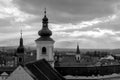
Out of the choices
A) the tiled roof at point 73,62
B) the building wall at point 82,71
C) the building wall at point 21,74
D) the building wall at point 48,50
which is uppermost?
the building wall at point 48,50

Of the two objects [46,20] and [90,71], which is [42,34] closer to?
[46,20]

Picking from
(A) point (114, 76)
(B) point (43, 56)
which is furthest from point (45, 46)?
(A) point (114, 76)

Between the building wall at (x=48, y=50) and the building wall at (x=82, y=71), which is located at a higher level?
the building wall at (x=48, y=50)

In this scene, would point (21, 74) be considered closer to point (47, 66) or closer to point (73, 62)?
point (47, 66)

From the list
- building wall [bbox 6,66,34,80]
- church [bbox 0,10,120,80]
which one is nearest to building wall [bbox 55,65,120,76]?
church [bbox 0,10,120,80]

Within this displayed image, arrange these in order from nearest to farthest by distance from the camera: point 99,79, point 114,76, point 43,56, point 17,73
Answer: point 17,73 < point 43,56 < point 99,79 < point 114,76

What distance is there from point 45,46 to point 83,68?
38.8ft

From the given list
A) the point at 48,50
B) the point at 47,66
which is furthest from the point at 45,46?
the point at 47,66

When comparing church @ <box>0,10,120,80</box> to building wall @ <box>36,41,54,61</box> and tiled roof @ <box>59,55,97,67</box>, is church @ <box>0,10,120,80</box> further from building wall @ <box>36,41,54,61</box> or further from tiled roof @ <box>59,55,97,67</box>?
tiled roof @ <box>59,55,97,67</box>

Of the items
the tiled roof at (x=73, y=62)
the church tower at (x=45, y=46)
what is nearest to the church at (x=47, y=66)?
the church tower at (x=45, y=46)

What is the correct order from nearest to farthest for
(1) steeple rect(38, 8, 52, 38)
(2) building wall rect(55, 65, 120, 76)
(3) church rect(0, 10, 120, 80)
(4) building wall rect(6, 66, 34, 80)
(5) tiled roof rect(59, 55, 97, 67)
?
1. (4) building wall rect(6, 66, 34, 80)
2. (3) church rect(0, 10, 120, 80)
3. (1) steeple rect(38, 8, 52, 38)
4. (2) building wall rect(55, 65, 120, 76)
5. (5) tiled roof rect(59, 55, 97, 67)

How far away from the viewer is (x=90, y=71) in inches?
1924

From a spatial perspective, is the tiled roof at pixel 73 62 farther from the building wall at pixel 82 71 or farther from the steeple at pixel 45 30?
the steeple at pixel 45 30

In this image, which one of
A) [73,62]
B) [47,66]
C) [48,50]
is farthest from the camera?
[73,62]
